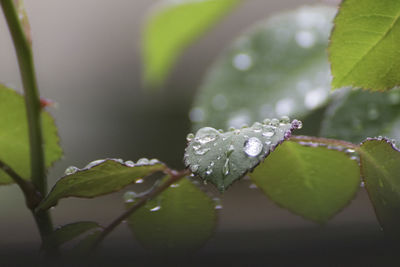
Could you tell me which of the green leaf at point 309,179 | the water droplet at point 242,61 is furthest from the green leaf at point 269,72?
the green leaf at point 309,179

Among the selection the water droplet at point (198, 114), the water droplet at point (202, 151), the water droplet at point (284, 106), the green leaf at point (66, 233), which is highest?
the water droplet at point (202, 151)

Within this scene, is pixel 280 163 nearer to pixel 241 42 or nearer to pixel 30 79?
pixel 30 79

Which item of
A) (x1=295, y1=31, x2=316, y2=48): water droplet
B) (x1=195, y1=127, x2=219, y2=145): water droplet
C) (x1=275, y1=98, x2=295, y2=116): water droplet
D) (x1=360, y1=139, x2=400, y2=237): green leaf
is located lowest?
(x1=275, y1=98, x2=295, y2=116): water droplet

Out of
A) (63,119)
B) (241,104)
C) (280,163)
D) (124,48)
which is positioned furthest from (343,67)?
(124,48)

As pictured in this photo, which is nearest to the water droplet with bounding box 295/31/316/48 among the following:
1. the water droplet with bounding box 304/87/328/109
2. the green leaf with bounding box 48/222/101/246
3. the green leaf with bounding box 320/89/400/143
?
the water droplet with bounding box 304/87/328/109

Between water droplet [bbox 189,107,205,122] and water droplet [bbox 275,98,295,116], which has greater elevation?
water droplet [bbox 275,98,295,116]

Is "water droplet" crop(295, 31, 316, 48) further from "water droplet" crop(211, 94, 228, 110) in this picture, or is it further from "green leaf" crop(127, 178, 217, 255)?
"green leaf" crop(127, 178, 217, 255)

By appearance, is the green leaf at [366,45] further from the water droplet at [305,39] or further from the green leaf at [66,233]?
the water droplet at [305,39]
